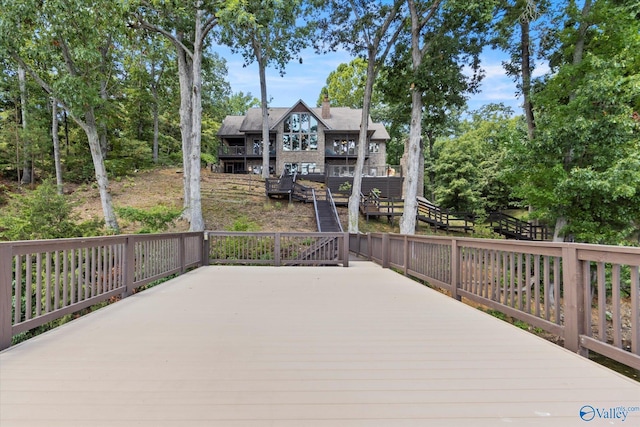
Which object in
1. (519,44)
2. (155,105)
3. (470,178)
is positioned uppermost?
(155,105)

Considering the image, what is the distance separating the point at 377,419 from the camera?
1.69m

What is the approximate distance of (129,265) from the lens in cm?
457

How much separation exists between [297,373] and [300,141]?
24348mm

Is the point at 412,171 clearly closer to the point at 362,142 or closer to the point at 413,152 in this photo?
the point at 413,152

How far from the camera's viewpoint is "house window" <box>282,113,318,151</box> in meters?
25.4

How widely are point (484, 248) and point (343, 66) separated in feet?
116

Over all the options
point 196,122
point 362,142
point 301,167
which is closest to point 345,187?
point 362,142

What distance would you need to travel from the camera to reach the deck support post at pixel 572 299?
2.55 meters

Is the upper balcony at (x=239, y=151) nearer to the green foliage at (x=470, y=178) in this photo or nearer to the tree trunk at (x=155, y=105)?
the tree trunk at (x=155, y=105)

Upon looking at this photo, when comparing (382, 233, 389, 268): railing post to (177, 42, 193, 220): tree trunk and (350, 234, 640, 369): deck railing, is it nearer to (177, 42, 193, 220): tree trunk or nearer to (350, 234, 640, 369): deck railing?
(350, 234, 640, 369): deck railing

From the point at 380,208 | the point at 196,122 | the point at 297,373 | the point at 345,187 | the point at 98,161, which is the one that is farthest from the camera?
the point at 345,187

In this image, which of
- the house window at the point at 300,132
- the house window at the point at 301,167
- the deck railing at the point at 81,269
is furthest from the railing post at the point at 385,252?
the house window at the point at 300,132

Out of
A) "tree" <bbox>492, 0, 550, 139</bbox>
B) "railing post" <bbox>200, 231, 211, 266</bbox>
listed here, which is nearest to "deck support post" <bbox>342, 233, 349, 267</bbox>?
"railing post" <bbox>200, 231, 211, 266</bbox>

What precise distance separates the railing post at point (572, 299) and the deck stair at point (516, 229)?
1675cm
